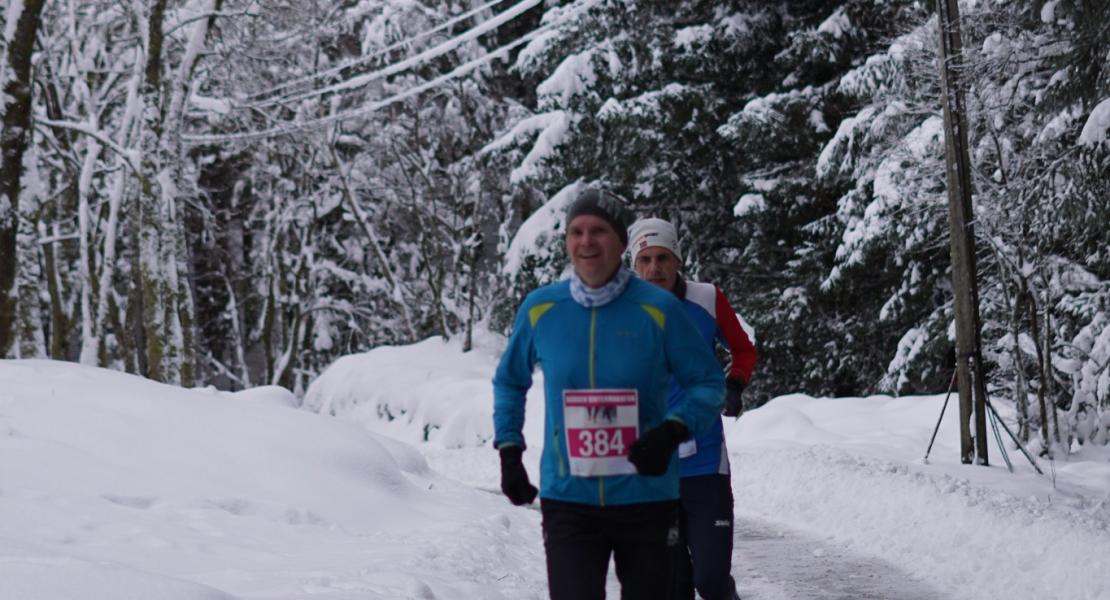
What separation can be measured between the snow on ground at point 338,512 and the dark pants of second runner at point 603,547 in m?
1.55

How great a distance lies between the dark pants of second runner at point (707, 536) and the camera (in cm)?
495

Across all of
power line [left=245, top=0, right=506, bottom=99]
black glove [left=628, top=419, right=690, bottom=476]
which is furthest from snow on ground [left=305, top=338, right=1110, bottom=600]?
power line [left=245, top=0, right=506, bottom=99]

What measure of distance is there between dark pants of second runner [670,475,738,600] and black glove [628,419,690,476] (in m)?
1.65

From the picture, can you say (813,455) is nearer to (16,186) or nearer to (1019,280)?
(1019,280)

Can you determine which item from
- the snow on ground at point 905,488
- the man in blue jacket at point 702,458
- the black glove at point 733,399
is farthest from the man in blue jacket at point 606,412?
the snow on ground at point 905,488

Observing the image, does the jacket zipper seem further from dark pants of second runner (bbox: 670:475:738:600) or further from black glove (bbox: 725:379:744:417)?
black glove (bbox: 725:379:744:417)

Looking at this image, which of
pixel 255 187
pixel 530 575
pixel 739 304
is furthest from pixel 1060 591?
pixel 255 187

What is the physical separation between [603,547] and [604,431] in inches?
14.9

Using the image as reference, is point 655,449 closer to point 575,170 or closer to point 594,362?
point 594,362

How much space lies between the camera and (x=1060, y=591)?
6785mm

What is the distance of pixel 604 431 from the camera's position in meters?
3.46

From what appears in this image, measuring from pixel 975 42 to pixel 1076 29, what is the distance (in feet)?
14.5

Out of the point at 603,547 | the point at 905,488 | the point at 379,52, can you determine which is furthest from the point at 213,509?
the point at 379,52

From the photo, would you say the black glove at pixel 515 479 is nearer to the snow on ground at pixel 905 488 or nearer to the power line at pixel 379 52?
the snow on ground at pixel 905 488
